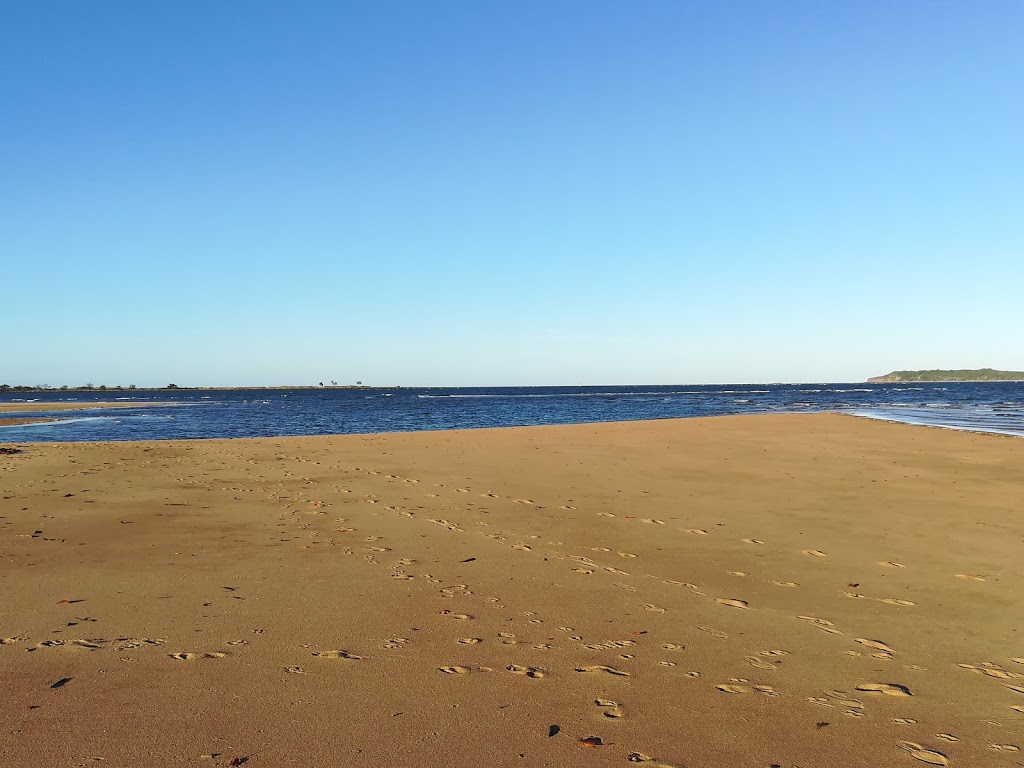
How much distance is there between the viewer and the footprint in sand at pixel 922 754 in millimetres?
4020

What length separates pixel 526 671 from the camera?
17.0 ft

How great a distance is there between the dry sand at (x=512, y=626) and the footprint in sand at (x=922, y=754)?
0.09ft

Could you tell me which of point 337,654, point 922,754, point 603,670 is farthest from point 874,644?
point 337,654

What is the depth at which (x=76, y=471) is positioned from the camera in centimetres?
1656

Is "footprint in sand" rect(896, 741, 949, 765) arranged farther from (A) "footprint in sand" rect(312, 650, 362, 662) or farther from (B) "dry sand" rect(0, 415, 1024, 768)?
(A) "footprint in sand" rect(312, 650, 362, 662)

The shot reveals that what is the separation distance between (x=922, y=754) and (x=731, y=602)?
2910 mm

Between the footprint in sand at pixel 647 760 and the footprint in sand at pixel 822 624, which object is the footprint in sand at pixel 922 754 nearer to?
the footprint in sand at pixel 647 760

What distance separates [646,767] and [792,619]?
3.20 metres

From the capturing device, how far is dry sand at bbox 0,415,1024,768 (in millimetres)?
4230

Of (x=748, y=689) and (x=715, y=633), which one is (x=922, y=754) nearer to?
(x=748, y=689)

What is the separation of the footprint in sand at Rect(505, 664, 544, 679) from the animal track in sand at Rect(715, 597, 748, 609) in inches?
102

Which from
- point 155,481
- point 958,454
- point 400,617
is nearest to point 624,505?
point 400,617

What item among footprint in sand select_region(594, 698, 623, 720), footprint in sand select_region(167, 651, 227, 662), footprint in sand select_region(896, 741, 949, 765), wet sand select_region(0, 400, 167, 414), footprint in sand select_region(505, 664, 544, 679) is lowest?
footprint in sand select_region(896, 741, 949, 765)

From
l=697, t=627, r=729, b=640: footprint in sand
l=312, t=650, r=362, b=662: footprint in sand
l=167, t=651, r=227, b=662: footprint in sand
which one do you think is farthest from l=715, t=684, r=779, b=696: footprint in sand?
l=167, t=651, r=227, b=662: footprint in sand
